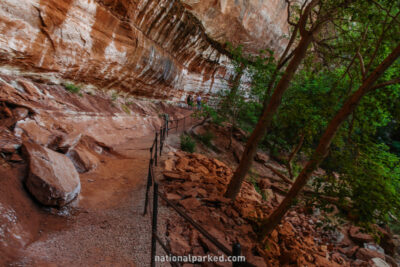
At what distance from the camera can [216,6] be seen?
551 inches

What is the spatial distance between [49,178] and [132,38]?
9.03 metres

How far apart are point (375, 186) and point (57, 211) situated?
4.85 metres

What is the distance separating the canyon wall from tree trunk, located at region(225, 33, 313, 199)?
532 centimetres

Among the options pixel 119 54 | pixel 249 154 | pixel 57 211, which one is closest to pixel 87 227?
pixel 57 211

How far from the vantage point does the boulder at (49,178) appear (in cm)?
312

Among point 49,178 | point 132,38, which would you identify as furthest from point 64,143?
point 132,38

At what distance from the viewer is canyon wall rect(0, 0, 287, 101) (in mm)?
6249

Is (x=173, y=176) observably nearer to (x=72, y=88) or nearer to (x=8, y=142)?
(x=8, y=142)

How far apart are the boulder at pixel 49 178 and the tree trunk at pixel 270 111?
3.48m

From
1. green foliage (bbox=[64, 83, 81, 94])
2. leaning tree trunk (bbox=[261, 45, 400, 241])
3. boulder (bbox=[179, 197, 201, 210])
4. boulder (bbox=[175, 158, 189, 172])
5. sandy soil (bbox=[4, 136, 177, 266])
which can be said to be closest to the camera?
sandy soil (bbox=[4, 136, 177, 266])

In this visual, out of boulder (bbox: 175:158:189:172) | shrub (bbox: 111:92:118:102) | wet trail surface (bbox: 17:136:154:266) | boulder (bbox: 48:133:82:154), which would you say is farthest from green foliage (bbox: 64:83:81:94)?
boulder (bbox: 175:158:189:172)

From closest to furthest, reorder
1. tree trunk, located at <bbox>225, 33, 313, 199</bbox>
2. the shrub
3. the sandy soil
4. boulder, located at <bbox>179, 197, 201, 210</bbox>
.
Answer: the sandy soil < boulder, located at <bbox>179, 197, 201, 210</bbox> < tree trunk, located at <bbox>225, 33, 313, 199</bbox> < the shrub

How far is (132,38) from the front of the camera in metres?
10.1

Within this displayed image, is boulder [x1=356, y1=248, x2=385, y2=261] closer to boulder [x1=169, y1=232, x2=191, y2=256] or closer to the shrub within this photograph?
boulder [x1=169, y1=232, x2=191, y2=256]
